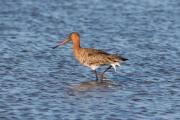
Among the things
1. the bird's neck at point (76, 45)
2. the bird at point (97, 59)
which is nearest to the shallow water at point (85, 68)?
the bird at point (97, 59)

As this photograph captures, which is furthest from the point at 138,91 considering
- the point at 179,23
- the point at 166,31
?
the point at 179,23

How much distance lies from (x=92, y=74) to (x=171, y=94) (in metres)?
2.48

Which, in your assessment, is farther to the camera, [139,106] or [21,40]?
[21,40]

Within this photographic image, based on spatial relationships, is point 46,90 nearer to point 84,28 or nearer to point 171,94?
point 171,94

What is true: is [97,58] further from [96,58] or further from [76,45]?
[76,45]

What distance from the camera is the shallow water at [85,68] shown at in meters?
13.4

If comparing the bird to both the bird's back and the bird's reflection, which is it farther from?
the bird's reflection

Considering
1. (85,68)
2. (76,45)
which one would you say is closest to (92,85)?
(76,45)

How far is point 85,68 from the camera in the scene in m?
17.2

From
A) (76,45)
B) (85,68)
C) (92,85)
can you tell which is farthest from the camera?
(85,68)

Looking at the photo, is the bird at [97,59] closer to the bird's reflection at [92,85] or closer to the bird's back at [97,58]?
the bird's back at [97,58]

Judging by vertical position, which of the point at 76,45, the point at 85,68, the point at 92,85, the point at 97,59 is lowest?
the point at 92,85

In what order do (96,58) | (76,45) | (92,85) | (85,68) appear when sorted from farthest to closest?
(85,68) → (76,45) → (96,58) → (92,85)

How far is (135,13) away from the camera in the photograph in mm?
25047
